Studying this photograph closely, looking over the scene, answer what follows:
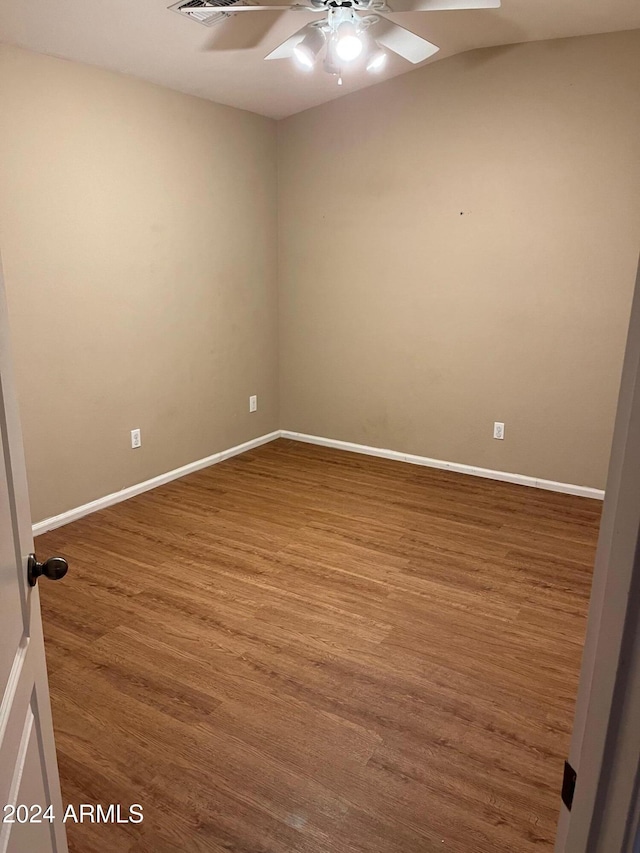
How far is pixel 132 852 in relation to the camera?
163 centimetres

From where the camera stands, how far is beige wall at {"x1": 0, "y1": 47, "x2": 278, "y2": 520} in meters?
3.20

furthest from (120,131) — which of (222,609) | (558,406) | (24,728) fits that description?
(24,728)

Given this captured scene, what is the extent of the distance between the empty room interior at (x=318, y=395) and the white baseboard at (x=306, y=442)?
2cm

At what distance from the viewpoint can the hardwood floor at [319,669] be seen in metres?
1.74

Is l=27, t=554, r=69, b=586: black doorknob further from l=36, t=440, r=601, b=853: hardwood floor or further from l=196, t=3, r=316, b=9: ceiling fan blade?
l=196, t=3, r=316, b=9: ceiling fan blade

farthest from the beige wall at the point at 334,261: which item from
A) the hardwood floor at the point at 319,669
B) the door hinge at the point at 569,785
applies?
the door hinge at the point at 569,785

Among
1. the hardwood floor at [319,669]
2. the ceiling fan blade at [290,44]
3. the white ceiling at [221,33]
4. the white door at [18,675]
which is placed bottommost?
the hardwood floor at [319,669]

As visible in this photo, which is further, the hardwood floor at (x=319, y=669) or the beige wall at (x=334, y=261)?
the beige wall at (x=334, y=261)

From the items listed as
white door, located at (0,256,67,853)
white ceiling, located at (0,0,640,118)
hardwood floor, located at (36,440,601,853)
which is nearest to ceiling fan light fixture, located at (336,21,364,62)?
white ceiling, located at (0,0,640,118)

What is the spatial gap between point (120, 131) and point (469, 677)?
3.31 meters

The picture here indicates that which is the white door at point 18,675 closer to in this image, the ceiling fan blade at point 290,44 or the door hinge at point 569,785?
the door hinge at point 569,785

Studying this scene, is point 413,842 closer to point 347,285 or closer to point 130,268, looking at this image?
point 130,268

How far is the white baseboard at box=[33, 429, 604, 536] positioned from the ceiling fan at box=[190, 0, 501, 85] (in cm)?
257

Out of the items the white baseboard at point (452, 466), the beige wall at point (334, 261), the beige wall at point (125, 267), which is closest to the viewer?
the beige wall at point (125, 267)
